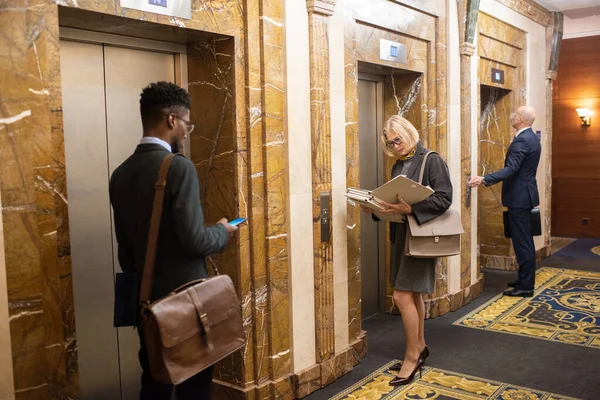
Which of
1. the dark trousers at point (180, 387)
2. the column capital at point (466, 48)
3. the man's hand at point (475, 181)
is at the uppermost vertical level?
the column capital at point (466, 48)

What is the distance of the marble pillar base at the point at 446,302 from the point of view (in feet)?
18.7

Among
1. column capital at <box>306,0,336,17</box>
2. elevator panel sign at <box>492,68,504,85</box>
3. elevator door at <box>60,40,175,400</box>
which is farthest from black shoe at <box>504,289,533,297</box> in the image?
elevator door at <box>60,40,175,400</box>

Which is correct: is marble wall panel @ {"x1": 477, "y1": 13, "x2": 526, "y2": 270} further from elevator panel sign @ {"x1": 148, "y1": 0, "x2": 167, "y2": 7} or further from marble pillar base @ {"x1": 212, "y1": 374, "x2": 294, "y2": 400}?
elevator panel sign @ {"x1": 148, "y1": 0, "x2": 167, "y2": 7}

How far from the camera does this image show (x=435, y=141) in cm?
573

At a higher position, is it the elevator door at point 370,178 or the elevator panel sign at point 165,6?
the elevator panel sign at point 165,6

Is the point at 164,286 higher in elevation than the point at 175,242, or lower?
lower

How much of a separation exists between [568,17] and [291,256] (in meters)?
8.02

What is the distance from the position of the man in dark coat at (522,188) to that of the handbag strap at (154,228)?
4.37 metres

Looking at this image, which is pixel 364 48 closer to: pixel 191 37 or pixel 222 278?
pixel 191 37

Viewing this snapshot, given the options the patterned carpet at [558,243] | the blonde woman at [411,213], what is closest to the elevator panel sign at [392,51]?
the blonde woman at [411,213]

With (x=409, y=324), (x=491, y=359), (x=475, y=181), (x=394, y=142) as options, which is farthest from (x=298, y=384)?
(x=475, y=181)

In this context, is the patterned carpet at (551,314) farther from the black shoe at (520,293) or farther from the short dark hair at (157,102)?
the short dark hair at (157,102)

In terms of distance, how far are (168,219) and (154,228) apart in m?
0.08

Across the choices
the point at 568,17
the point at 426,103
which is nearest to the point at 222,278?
the point at 426,103
